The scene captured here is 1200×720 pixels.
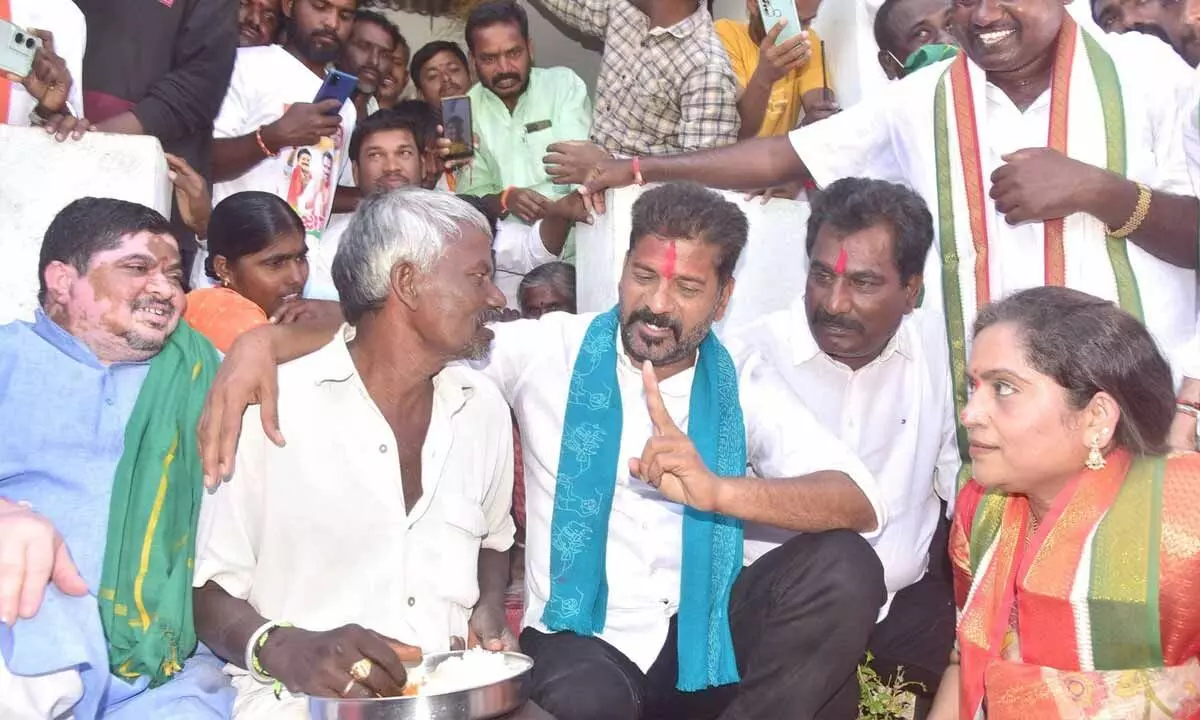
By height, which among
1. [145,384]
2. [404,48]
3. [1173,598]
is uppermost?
[404,48]

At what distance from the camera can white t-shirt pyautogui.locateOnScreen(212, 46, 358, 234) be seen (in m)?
4.86

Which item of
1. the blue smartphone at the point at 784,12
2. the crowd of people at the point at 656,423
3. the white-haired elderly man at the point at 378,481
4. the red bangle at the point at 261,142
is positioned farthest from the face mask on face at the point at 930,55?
the red bangle at the point at 261,142

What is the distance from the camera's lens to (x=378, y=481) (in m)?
2.88

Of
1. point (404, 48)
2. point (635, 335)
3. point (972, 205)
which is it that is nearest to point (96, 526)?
point (635, 335)

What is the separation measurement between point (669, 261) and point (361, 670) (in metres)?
1.47

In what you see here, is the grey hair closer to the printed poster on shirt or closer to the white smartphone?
the white smartphone

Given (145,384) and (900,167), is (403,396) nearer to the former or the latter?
(145,384)

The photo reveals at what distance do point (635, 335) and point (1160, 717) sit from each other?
1599 mm

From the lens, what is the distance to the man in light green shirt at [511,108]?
19.1 feet

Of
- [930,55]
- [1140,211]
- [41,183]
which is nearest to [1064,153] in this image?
[1140,211]

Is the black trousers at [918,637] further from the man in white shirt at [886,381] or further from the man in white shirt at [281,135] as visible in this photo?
the man in white shirt at [281,135]

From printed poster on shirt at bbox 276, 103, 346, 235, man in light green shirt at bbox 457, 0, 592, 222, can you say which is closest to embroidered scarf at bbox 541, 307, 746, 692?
printed poster on shirt at bbox 276, 103, 346, 235

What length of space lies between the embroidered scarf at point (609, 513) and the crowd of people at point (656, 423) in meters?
0.01

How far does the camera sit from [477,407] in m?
3.17
